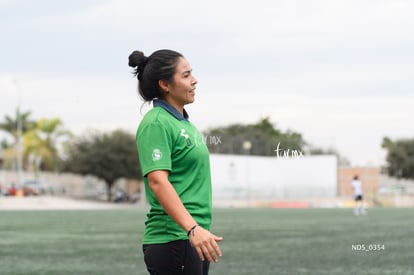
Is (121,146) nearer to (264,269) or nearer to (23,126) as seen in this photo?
(23,126)

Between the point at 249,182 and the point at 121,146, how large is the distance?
46.1 ft

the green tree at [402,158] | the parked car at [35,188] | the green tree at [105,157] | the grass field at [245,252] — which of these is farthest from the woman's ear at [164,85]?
the green tree at [402,158]

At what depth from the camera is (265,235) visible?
18.5m

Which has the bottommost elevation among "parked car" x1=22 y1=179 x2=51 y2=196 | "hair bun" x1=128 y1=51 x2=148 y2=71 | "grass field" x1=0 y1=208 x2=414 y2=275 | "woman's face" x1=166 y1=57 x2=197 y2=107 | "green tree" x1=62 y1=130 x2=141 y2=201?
"grass field" x1=0 y1=208 x2=414 y2=275

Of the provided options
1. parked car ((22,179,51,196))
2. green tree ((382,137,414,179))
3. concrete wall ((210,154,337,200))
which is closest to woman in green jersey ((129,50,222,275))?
concrete wall ((210,154,337,200))

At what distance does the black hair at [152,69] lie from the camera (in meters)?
3.88

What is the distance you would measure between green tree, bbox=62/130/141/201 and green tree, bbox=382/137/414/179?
25012mm

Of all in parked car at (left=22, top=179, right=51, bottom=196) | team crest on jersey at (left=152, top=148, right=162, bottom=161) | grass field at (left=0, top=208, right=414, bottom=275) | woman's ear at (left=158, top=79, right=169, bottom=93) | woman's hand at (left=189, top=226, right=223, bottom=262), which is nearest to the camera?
woman's hand at (left=189, top=226, right=223, bottom=262)

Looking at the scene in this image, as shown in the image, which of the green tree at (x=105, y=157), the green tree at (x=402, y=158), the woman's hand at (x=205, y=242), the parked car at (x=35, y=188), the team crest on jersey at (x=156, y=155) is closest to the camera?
the woman's hand at (x=205, y=242)

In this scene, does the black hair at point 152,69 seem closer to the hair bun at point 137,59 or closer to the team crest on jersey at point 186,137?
the hair bun at point 137,59

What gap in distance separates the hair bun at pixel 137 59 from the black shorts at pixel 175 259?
0.81 metres

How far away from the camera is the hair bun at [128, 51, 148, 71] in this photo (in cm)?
395

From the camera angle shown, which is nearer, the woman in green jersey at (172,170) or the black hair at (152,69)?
the woman in green jersey at (172,170)

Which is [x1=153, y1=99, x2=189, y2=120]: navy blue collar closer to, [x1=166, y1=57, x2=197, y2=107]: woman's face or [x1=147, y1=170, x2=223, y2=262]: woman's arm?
[x1=166, y1=57, x2=197, y2=107]: woman's face
